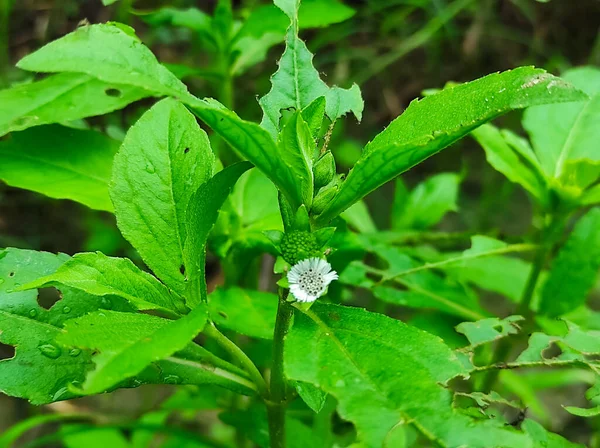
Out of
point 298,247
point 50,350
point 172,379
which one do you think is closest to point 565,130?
point 298,247

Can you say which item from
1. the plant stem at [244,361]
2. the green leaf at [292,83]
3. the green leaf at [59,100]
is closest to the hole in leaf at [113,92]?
the green leaf at [59,100]

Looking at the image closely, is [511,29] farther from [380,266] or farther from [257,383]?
[257,383]

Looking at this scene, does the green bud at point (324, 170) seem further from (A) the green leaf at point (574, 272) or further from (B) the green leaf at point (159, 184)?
(A) the green leaf at point (574, 272)

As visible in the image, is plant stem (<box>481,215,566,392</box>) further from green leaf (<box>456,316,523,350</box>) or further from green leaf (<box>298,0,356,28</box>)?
green leaf (<box>298,0,356,28</box>)

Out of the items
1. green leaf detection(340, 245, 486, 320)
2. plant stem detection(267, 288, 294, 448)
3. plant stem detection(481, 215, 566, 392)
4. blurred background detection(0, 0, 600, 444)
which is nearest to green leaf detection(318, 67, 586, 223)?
plant stem detection(267, 288, 294, 448)

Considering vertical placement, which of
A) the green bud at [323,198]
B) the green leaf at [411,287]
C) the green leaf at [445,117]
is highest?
the green leaf at [445,117]
